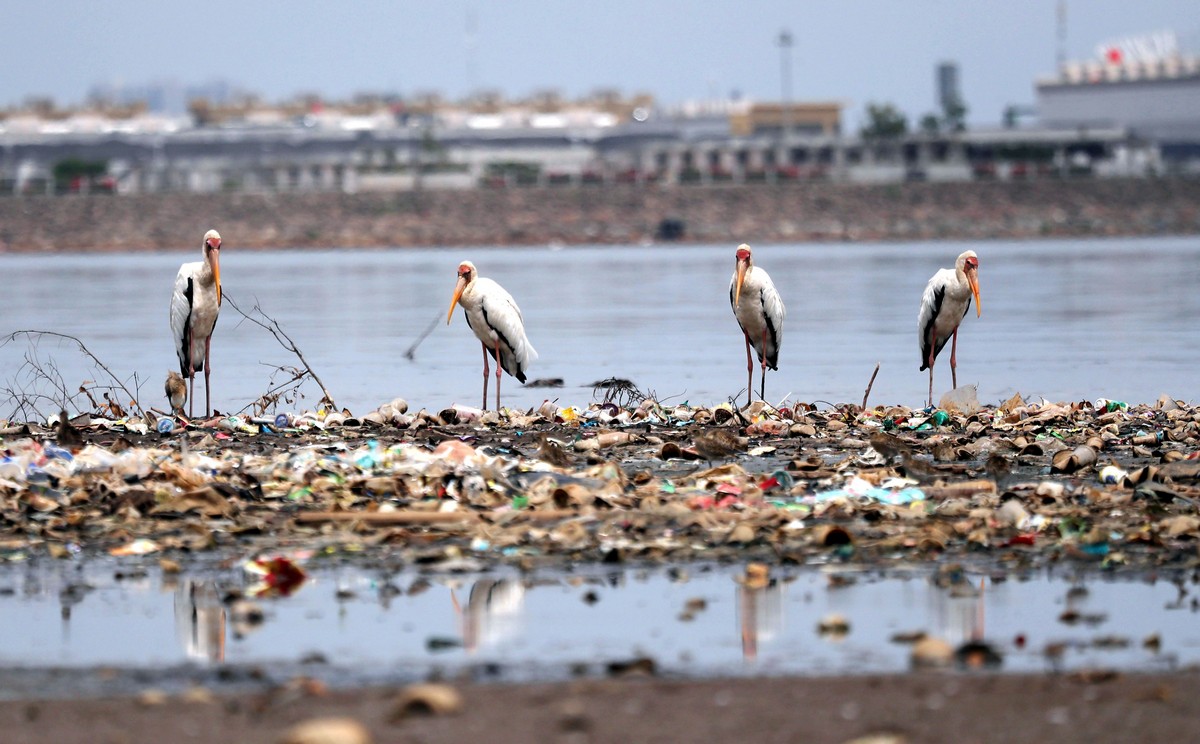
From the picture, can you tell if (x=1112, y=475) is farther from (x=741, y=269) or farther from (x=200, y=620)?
(x=741, y=269)

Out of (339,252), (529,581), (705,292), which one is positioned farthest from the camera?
(339,252)

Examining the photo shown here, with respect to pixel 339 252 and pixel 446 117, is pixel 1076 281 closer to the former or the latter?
pixel 339 252

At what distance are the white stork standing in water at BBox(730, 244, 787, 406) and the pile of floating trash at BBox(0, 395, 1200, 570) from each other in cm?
316

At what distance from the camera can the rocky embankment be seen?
289 feet

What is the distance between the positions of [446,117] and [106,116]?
85.9ft

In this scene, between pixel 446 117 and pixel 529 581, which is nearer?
pixel 529 581

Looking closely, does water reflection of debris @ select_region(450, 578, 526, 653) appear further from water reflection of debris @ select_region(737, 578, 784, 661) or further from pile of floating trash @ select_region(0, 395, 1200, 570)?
water reflection of debris @ select_region(737, 578, 784, 661)

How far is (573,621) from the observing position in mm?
7316

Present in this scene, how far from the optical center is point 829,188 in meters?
96.9

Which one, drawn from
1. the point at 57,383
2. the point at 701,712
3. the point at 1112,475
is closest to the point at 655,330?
the point at 57,383

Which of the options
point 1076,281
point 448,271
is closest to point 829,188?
point 448,271

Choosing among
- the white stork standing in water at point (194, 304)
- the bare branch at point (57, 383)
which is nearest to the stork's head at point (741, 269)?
the white stork standing in water at point (194, 304)

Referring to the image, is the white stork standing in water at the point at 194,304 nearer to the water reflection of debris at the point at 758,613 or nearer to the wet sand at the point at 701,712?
the water reflection of debris at the point at 758,613

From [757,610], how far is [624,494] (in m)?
2.35
